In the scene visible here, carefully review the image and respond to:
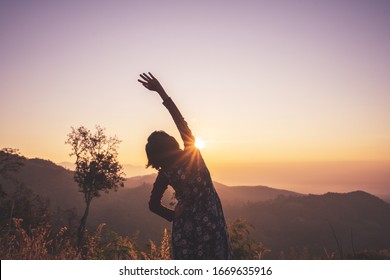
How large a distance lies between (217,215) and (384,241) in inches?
4524

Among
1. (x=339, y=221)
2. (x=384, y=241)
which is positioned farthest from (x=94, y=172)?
(x=339, y=221)

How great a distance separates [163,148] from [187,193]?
435mm

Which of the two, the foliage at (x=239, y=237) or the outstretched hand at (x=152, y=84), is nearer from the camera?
the outstretched hand at (x=152, y=84)

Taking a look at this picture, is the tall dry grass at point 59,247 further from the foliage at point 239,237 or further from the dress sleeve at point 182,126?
the foliage at point 239,237

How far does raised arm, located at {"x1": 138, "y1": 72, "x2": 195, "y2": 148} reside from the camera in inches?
105

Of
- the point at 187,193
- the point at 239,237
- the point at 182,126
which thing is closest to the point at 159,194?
the point at 187,193

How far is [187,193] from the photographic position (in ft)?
8.84

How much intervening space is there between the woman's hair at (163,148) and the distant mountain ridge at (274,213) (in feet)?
305

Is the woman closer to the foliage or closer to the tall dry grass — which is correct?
the tall dry grass

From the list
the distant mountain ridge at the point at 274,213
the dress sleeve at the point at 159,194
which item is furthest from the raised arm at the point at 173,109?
the distant mountain ridge at the point at 274,213

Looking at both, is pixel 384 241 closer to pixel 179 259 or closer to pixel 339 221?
pixel 339 221

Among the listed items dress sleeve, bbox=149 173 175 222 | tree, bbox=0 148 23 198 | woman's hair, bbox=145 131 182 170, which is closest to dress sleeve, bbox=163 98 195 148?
woman's hair, bbox=145 131 182 170

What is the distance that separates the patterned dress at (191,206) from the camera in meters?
2.67
